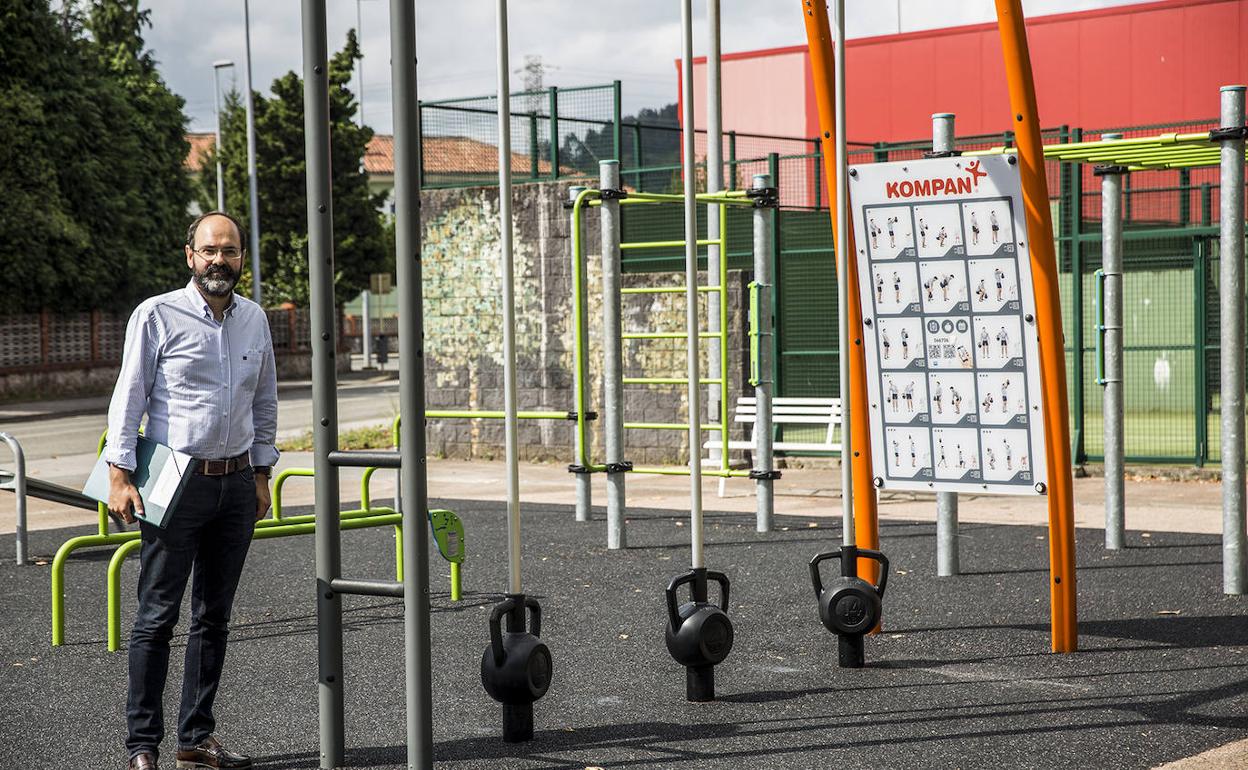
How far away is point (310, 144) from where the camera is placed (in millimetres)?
4816

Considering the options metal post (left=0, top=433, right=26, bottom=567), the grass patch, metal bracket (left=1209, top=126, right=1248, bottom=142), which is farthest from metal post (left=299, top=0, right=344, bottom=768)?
the grass patch

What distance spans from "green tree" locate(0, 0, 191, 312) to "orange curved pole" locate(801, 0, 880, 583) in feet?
95.2

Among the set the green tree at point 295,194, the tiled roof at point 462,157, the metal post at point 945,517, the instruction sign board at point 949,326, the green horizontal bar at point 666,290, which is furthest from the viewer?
the green tree at point 295,194

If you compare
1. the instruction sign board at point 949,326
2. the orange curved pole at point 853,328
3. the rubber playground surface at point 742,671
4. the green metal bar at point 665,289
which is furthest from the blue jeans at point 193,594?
the green metal bar at point 665,289

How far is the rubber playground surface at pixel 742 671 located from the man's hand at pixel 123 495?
0.97 meters

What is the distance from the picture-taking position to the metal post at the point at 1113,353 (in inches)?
380

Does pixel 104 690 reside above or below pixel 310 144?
below

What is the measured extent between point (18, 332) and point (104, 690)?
29344 mm

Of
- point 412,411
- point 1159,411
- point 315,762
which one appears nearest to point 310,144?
point 412,411

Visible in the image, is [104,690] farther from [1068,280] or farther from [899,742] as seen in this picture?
[1068,280]

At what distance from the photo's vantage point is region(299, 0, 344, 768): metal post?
4820 millimetres

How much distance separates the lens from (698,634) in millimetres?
5859

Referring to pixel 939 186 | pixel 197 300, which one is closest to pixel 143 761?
pixel 197 300

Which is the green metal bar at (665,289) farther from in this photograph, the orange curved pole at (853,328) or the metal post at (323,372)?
the metal post at (323,372)
